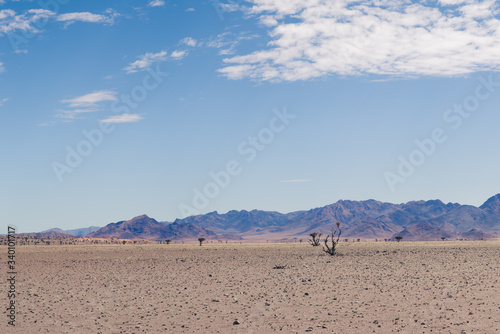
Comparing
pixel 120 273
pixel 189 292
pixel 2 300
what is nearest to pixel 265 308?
pixel 189 292

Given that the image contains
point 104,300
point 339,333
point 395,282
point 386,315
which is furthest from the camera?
point 395,282

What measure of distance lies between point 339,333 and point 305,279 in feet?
39.1

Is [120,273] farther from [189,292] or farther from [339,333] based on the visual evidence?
[339,333]

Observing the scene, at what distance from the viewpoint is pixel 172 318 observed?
17891 millimetres

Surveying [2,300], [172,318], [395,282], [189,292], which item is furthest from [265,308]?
[2,300]

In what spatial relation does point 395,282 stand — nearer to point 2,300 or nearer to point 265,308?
point 265,308

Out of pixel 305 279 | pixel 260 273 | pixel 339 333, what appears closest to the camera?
pixel 339 333

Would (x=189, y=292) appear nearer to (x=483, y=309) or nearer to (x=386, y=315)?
(x=386, y=315)

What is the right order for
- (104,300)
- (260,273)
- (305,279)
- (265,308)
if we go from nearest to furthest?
1. (265,308)
2. (104,300)
3. (305,279)
4. (260,273)

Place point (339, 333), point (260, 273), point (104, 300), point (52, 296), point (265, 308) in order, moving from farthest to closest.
Answer: point (260, 273), point (52, 296), point (104, 300), point (265, 308), point (339, 333)

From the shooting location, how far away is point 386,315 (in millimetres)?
17328

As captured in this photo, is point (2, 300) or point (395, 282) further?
point (395, 282)

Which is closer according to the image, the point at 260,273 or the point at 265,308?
the point at 265,308

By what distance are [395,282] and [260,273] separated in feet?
29.1
